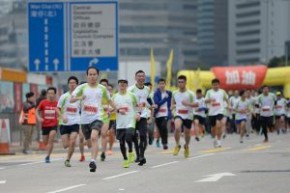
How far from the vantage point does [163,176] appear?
15492 mm

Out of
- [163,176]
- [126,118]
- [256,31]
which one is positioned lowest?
[163,176]

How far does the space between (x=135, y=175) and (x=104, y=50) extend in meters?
16.2

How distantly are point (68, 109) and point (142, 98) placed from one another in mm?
1551

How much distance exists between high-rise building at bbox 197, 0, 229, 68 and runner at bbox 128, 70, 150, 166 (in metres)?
169

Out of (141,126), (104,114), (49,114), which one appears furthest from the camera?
(49,114)

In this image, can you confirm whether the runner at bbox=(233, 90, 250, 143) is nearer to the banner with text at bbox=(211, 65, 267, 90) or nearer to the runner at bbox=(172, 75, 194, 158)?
the runner at bbox=(172, 75, 194, 158)

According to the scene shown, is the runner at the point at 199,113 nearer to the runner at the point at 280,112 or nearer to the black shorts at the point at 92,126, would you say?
the runner at the point at 280,112

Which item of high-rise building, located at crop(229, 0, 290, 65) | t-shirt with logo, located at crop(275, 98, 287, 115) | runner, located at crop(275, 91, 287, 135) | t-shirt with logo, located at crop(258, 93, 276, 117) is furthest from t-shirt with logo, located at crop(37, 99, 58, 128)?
high-rise building, located at crop(229, 0, 290, 65)

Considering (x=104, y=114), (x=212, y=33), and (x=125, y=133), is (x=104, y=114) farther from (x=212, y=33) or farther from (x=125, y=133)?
(x=212, y=33)

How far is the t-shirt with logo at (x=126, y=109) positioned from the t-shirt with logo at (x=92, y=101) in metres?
1.00

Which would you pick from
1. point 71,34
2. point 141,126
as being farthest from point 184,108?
point 71,34

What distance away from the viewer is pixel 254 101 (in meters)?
35.7

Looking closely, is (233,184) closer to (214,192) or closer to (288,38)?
(214,192)

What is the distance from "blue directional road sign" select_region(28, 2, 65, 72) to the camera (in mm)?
31531
